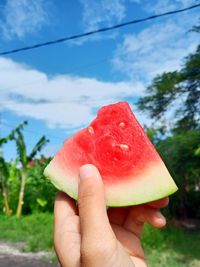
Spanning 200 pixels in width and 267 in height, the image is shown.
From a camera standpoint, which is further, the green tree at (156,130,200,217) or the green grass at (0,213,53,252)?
the green tree at (156,130,200,217)

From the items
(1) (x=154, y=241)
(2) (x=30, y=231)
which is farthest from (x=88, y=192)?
(2) (x=30, y=231)

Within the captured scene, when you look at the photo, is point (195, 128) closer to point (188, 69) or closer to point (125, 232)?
point (188, 69)

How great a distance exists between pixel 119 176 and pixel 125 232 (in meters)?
0.19

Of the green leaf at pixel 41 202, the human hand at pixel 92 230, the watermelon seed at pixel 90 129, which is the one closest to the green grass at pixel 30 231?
the green leaf at pixel 41 202

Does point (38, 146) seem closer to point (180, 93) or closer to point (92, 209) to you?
point (180, 93)

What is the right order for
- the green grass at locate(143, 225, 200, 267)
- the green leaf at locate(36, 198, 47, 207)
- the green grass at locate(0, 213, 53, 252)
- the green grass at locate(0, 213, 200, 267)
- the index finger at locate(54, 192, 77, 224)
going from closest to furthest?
1. the index finger at locate(54, 192, 77, 224)
2. the green grass at locate(143, 225, 200, 267)
3. the green grass at locate(0, 213, 200, 267)
4. the green grass at locate(0, 213, 53, 252)
5. the green leaf at locate(36, 198, 47, 207)

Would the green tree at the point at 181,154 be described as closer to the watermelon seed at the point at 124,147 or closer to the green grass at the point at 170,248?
the green grass at the point at 170,248

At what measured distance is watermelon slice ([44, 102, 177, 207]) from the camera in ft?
4.65

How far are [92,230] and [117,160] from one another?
1.30 ft

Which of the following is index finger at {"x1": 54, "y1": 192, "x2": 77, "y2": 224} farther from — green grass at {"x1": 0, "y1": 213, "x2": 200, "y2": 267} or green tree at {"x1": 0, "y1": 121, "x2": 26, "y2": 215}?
green tree at {"x1": 0, "y1": 121, "x2": 26, "y2": 215}

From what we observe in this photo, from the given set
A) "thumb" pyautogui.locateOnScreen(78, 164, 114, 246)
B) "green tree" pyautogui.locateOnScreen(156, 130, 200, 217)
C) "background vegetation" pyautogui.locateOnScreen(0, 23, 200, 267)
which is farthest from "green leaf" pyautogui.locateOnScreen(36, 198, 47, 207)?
"thumb" pyautogui.locateOnScreen(78, 164, 114, 246)

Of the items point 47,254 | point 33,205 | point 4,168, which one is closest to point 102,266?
point 47,254

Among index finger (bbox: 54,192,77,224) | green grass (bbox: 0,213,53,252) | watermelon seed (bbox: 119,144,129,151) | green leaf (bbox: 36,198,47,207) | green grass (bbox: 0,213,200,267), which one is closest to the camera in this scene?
index finger (bbox: 54,192,77,224)

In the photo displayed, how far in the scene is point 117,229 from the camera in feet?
4.88
